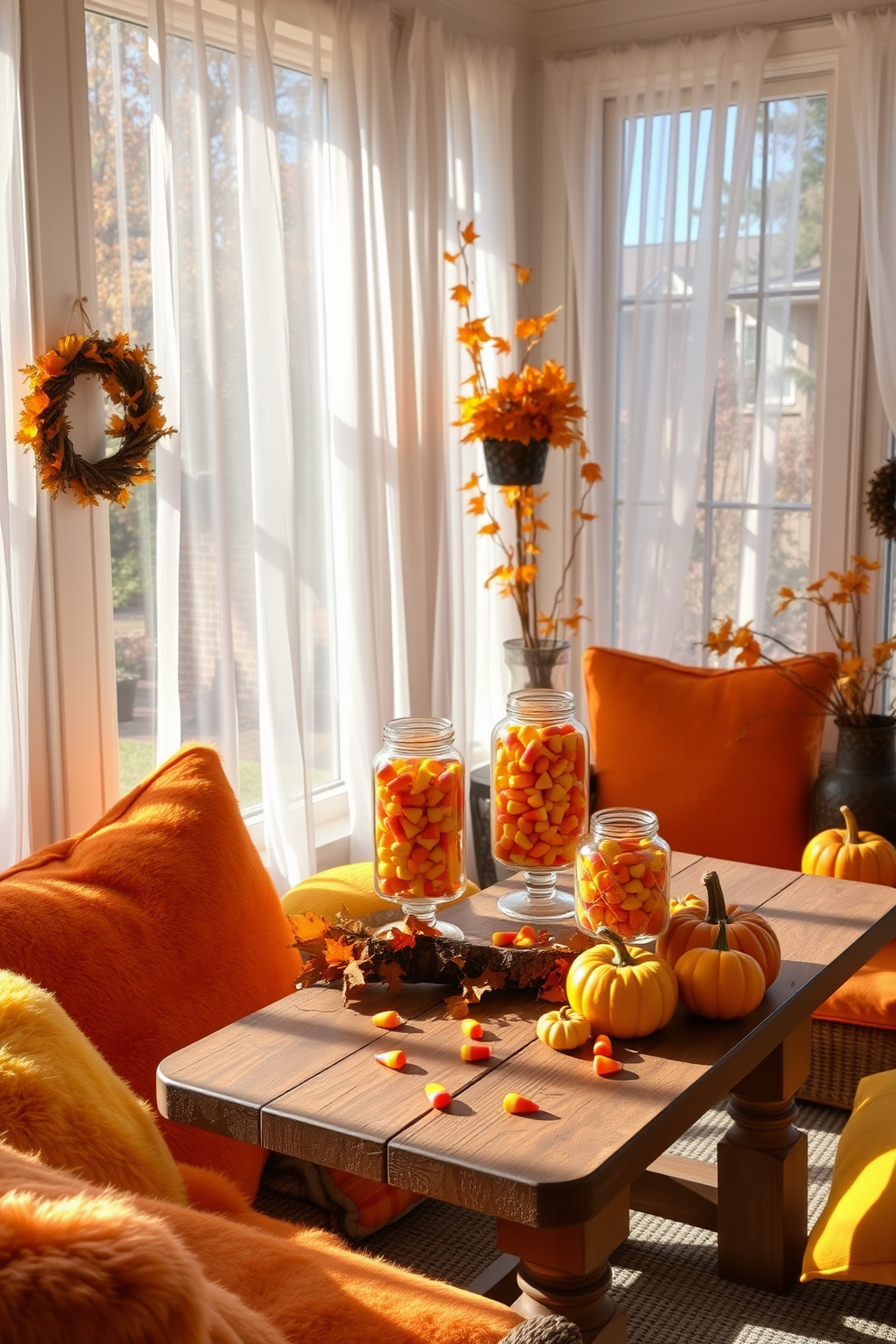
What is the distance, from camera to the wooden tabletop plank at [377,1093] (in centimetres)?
154

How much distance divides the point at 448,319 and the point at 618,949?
2673 millimetres

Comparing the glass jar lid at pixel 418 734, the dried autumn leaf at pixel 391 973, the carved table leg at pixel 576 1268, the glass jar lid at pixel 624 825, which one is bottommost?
the carved table leg at pixel 576 1268

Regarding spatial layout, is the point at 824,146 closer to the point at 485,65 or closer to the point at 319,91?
the point at 485,65

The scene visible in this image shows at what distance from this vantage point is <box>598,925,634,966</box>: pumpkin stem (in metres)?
1.74

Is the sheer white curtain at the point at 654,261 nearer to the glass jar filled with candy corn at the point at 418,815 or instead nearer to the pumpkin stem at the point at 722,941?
the glass jar filled with candy corn at the point at 418,815

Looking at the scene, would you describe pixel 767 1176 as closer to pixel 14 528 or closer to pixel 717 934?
pixel 717 934

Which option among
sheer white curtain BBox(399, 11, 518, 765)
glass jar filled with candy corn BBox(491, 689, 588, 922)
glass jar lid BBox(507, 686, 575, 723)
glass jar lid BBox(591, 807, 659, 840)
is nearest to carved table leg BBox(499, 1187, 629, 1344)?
glass jar lid BBox(591, 807, 659, 840)

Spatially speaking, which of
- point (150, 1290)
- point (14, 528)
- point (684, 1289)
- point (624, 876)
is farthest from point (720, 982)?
point (14, 528)

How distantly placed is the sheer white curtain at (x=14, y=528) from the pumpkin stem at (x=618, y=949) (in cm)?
133

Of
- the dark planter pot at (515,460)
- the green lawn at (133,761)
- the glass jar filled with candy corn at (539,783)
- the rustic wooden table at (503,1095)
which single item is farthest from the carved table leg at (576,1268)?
the dark planter pot at (515,460)

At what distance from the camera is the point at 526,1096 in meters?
1.61

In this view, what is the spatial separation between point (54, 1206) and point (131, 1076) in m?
1.13

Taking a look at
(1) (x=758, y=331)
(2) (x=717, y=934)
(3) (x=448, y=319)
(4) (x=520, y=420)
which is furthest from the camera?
(1) (x=758, y=331)

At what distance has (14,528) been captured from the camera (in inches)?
103
